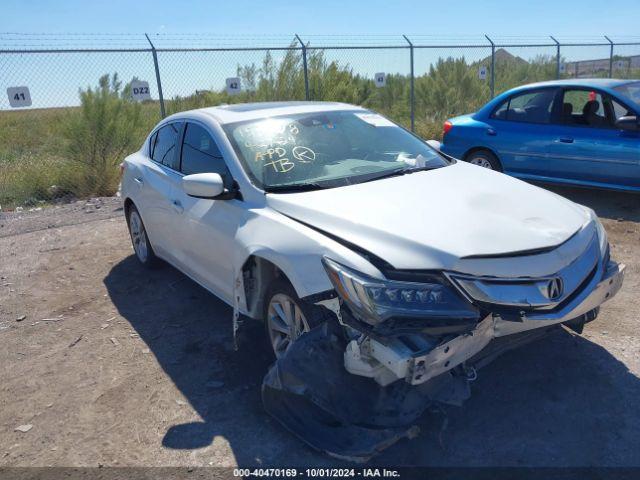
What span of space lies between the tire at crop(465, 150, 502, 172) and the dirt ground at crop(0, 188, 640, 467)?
281cm

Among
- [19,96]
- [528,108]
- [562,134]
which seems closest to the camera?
[562,134]

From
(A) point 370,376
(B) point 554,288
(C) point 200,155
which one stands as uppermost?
(C) point 200,155

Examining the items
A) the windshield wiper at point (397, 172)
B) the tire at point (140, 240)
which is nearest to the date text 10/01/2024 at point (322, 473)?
the windshield wiper at point (397, 172)

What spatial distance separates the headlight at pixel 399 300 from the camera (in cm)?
265

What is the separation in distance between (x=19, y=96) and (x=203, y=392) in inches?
275

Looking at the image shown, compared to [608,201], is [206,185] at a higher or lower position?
higher

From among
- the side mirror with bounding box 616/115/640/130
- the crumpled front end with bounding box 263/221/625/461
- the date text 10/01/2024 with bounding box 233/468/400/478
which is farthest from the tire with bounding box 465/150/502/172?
the date text 10/01/2024 with bounding box 233/468/400/478

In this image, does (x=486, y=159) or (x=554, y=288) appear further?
(x=486, y=159)

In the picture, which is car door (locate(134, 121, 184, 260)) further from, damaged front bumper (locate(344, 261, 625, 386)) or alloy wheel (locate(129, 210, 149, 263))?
damaged front bumper (locate(344, 261, 625, 386))

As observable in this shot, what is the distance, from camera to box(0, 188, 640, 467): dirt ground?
2.99 meters

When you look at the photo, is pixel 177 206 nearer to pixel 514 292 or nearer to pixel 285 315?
pixel 285 315

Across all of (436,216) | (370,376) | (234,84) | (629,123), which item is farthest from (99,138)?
(370,376)

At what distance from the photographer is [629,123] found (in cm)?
667

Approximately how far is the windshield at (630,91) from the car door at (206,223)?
17.3 feet
